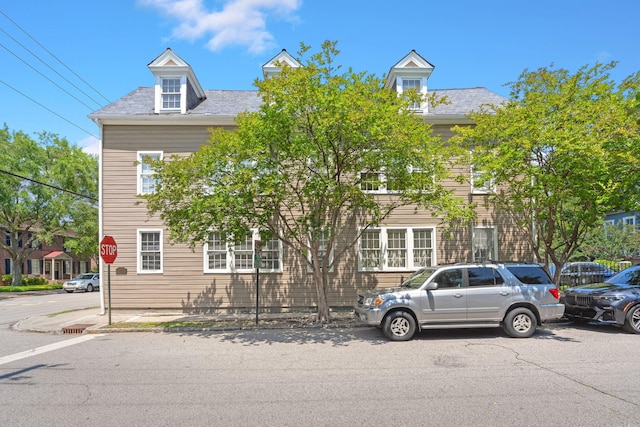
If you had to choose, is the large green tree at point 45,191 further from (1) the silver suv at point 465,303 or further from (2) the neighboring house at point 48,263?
(1) the silver suv at point 465,303

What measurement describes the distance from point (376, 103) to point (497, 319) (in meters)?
6.11

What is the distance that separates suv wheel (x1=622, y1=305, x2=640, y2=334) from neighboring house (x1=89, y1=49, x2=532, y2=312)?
5.20m

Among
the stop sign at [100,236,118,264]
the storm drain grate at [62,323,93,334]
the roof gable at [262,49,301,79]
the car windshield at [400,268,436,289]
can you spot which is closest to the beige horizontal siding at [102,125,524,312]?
the stop sign at [100,236,118,264]

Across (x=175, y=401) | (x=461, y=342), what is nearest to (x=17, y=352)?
(x=175, y=401)

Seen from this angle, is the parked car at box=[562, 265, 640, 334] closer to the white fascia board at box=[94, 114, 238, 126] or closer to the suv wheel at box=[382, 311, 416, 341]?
the suv wheel at box=[382, 311, 416, 341]

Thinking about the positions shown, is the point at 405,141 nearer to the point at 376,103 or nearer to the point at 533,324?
the point at 376,103

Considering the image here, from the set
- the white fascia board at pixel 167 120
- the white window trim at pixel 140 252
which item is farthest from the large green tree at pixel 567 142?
the white window trim at pixel 140 252

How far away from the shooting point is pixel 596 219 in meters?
12.0

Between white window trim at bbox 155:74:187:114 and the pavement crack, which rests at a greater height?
white window trim at bbox 155:74:187:114

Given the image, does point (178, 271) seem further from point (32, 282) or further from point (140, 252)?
point (32, 282)

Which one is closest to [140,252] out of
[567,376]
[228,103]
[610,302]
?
[228,103]

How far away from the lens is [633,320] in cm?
1002

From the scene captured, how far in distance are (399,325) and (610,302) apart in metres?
5.55

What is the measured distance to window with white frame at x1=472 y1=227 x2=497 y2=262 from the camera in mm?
15164
